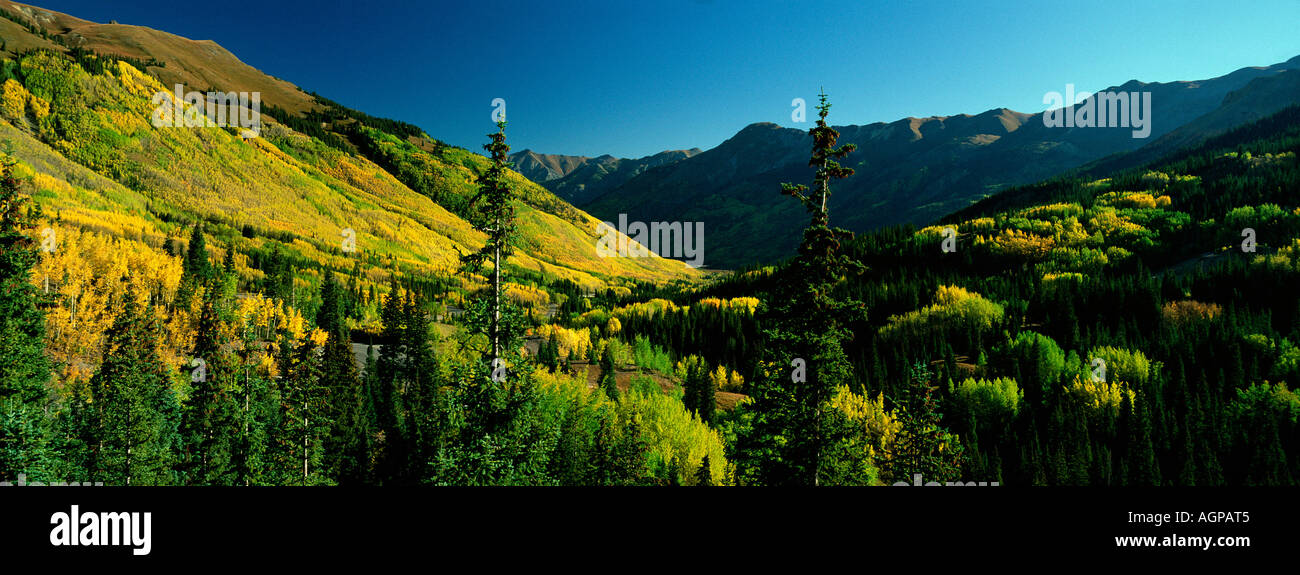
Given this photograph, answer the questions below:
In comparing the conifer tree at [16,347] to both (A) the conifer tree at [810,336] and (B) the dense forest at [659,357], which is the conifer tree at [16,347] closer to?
(B) the dense forest at [659,357]

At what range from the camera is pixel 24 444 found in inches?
989

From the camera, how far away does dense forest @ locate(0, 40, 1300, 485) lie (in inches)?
864

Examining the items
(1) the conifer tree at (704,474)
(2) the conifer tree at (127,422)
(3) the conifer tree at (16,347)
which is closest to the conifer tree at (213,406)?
(3) the conifer tree at (16,347)

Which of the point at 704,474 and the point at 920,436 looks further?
the point at 704,474

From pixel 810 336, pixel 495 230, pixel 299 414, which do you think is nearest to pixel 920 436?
pixel 810 336

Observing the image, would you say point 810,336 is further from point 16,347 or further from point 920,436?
point 16,347

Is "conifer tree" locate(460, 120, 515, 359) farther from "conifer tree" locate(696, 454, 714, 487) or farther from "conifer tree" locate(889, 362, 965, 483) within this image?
"conifer tree" locate(696, 454, 714, 487)

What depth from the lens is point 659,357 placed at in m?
116

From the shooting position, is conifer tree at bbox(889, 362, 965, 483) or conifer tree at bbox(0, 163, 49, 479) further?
conifer tree at bbox(889, 362, 965, 483)

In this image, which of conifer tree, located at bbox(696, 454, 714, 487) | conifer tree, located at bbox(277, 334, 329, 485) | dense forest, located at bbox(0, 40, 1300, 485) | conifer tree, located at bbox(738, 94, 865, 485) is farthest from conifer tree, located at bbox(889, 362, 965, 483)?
conifer tree, located at bbox(277, 334, 329, 485)

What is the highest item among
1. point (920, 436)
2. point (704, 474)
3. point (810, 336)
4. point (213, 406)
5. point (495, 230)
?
point (495, 230)

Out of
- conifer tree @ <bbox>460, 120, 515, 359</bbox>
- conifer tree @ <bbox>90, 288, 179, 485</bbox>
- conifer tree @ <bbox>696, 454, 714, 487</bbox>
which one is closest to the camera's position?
conifer tree @ <bbox>460, 120, 515, 359</bbox>

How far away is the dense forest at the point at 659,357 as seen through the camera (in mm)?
21938

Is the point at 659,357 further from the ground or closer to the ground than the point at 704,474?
further from the ground
